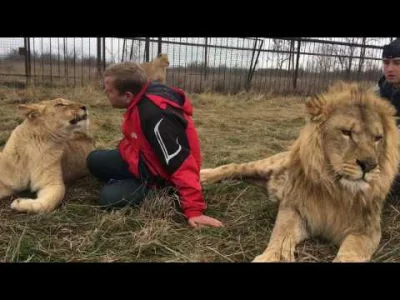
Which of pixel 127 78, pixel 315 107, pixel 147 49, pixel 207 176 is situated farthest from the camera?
pixel 147 49

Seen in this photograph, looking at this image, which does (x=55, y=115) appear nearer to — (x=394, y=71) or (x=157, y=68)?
(x=394, y=71)

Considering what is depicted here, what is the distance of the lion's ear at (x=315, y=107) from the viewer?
2.83 m

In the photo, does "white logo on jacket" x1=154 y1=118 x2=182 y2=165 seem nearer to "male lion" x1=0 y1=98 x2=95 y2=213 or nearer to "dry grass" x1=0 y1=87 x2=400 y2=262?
"dry grass" x1=0 y1=87 x2=400 y2=262

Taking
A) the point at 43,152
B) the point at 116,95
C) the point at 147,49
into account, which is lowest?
the point at 43,152

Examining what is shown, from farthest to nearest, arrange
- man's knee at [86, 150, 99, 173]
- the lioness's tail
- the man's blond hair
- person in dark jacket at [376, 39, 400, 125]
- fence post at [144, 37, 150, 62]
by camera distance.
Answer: fence post at [144, 37, 150, 62] → the lioness's tail → man's knee at [86, 150, 99, 173] → person in dark jacket at [376, 39, 400, 125] → the man's blond hair

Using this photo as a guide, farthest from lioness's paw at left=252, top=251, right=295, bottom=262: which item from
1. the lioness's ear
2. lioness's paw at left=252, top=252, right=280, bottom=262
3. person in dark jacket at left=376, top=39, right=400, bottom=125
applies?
the lioness's ear

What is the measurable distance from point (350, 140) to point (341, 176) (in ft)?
0.73

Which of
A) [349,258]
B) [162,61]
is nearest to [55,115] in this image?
[349,258]

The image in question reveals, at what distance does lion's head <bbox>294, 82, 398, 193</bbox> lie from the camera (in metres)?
2.58

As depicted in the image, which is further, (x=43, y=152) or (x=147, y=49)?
(x=147, y=49)

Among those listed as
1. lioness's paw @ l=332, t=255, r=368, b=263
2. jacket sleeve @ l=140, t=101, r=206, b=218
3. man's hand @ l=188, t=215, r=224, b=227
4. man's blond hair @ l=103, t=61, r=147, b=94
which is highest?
man's blond hair @ l=103, t=61, r=147, b=94

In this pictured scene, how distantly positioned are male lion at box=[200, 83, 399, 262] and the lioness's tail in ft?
3.24

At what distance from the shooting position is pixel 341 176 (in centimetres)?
267

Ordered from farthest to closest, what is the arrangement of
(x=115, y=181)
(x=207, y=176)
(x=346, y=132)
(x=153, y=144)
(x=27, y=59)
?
(x=27, y=59) < (x=207, y=176) < (x=115, y=181) < (x=153, y=144) < (x=346, y=132)
